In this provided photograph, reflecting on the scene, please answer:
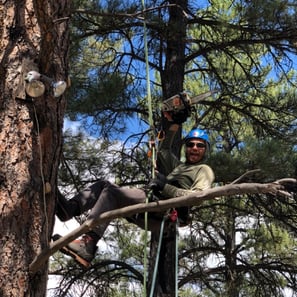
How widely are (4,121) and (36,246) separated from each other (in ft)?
1.93

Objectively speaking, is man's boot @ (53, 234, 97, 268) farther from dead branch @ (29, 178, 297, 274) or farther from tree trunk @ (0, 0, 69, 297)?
dead branch @ (29, 178, 297, 274)

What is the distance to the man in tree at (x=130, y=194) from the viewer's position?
11.1 ft

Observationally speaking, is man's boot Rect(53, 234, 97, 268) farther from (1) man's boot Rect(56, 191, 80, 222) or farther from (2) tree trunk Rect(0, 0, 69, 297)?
(2) tree trunk Rect(0, 0, 69, 297)

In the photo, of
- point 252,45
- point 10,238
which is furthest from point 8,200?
point 252,45

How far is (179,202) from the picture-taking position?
7.79 ft

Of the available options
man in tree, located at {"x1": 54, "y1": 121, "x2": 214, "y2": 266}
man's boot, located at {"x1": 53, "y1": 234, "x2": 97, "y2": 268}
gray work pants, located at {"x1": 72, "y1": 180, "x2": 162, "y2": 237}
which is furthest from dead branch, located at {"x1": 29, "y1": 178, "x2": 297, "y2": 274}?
gray work pants, located at {"x1": 72, "y1": 180, "x2": 162, "y2": 237}

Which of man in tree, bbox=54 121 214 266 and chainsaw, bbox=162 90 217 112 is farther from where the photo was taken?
chainsaw, bbox=162 90 217 112

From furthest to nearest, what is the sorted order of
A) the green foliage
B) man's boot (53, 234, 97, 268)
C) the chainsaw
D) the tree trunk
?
the green foliage → the chainsaw → man's boot (53, 234, 97, 268) → the tree trunk

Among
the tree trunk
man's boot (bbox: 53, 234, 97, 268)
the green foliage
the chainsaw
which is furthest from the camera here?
the green foliage

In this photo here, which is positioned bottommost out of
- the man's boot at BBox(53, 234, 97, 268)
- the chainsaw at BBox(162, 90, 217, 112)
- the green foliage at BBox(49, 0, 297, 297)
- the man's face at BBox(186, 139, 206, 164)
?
the man's boot at BBox(53, 234, 97, 268)

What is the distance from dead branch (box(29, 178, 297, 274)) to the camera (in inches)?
87.6

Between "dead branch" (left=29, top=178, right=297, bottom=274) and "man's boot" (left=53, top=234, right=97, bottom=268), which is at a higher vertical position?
"man's boot" (left=53, top=234, right=97, bottom=268)

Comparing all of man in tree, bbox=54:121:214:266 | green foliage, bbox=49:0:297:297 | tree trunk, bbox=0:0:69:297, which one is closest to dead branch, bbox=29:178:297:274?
tree trunk, bbox=0:0:69:297

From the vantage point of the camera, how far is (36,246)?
2709 mm
